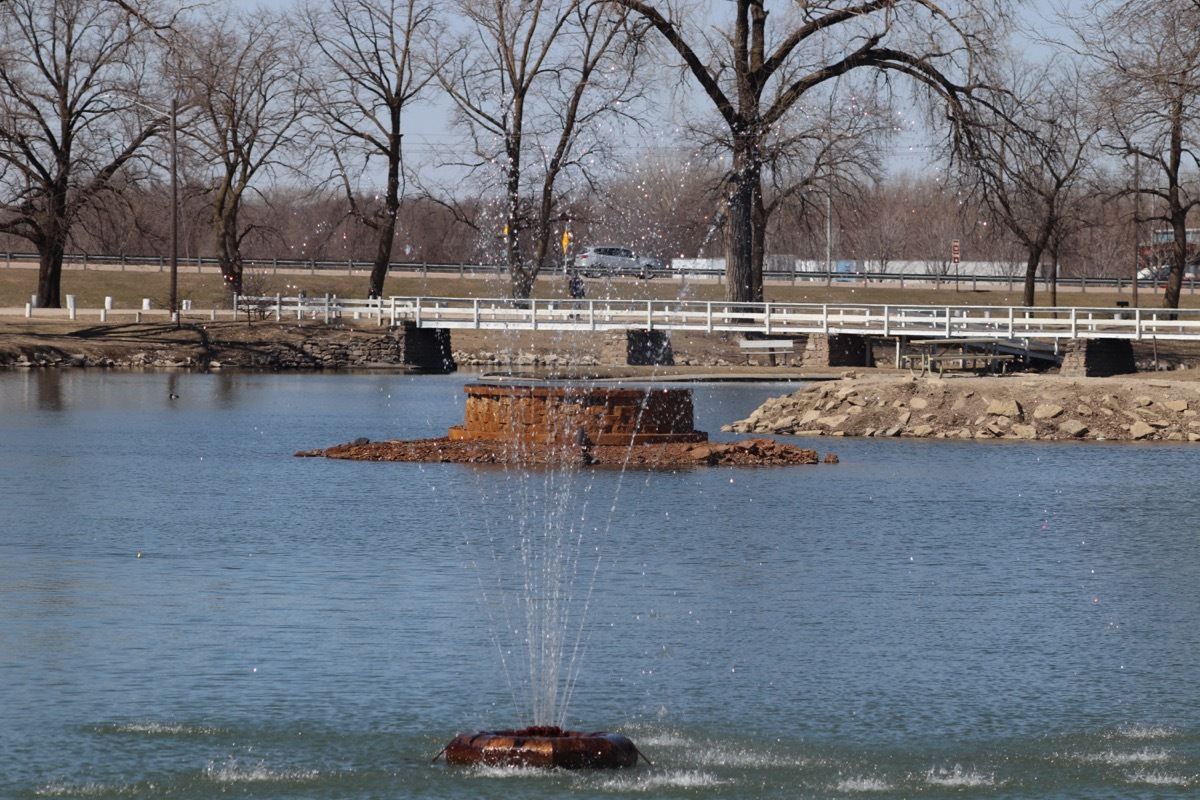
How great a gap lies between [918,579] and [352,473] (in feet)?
33.8

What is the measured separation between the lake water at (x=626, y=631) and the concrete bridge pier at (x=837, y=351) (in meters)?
32.1

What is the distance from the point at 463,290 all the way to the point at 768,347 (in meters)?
34.5

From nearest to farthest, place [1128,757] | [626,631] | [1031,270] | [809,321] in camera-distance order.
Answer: [1128,757], [626,631], [809,321], [1031,270]

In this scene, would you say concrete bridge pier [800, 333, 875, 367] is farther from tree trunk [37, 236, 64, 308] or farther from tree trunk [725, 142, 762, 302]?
tree trunk [37, 236, 64, 308]

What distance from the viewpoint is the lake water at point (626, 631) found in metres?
8.54

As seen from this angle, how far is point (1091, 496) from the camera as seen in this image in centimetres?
2062

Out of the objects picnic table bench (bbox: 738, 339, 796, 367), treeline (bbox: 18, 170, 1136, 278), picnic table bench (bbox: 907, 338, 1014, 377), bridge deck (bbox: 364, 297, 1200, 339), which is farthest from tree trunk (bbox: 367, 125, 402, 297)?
picnic table bench (bbox: 907, 338, 1014, 377)

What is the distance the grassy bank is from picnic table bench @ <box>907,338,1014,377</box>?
26.5 m

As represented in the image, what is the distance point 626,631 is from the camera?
11898mm

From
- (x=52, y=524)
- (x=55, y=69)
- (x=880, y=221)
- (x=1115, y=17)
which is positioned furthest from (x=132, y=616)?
(x=880, y=221)

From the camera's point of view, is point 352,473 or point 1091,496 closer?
point 1091,496

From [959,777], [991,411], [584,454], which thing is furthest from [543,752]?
[991,411]

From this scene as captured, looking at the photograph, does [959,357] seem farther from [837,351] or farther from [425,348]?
[425,348]

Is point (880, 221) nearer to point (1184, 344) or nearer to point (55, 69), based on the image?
point (1184, 344)
